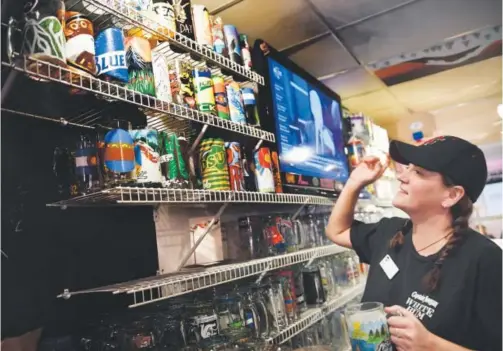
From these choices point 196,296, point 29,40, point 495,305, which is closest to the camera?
point 29,40

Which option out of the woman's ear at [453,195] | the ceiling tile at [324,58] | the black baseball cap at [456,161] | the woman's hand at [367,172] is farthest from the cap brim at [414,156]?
the ceiling tile at [324,58]

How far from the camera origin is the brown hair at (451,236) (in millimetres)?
1488

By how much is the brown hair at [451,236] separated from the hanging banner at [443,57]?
2081mm

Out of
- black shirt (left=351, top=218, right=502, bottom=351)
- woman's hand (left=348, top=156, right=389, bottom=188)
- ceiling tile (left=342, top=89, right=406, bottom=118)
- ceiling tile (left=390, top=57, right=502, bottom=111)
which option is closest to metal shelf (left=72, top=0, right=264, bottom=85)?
woman's hand (left=348, top=156, right=389, bottom=188)

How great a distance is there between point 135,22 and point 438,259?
140cm

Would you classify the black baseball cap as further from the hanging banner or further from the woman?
the hanging banner

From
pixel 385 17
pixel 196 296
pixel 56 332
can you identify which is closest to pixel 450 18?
Result: pixel 385 17

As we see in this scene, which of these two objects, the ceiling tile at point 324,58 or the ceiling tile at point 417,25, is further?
the ceiling tile at point 324,58

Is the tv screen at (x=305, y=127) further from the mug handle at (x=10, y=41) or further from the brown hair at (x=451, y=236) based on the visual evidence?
the mug handle at (x=10, y=41)

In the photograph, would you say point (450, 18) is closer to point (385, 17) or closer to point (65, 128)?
point (385, 17)

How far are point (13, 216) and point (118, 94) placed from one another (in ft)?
1.72

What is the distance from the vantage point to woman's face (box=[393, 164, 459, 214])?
161 centimetres

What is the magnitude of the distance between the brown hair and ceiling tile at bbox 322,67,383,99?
2131mm

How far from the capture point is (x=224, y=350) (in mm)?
1475
